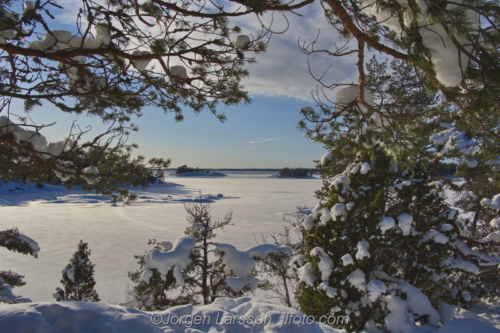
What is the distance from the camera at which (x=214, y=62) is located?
2.91 meters

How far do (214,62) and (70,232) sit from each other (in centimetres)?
2080

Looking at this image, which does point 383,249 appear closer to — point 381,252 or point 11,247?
point 381,252

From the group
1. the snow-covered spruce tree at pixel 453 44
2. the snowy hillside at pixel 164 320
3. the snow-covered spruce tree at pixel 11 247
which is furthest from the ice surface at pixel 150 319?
the snow-covered spruce tree at pixel 11 247

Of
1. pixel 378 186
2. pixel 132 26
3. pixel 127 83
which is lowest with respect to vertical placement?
pixel 378 186

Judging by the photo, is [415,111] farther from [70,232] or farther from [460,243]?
[70,232]

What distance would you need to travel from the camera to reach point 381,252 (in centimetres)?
599

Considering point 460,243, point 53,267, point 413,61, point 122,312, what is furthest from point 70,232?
point 413,61

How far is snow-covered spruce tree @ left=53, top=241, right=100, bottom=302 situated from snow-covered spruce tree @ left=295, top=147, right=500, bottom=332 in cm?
682

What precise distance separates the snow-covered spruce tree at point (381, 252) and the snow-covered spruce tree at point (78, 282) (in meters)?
6.82

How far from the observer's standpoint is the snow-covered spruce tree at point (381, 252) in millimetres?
5219

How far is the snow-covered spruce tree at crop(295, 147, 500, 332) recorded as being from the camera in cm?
522

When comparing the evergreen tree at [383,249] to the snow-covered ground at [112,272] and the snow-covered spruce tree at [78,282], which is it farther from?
the snow-covered spruce tree at [78,282]

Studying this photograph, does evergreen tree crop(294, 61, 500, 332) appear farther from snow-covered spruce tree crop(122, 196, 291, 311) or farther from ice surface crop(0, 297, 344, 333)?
ice surface crop(0, 297, 344, 333)

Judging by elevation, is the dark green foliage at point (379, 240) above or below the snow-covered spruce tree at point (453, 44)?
below
